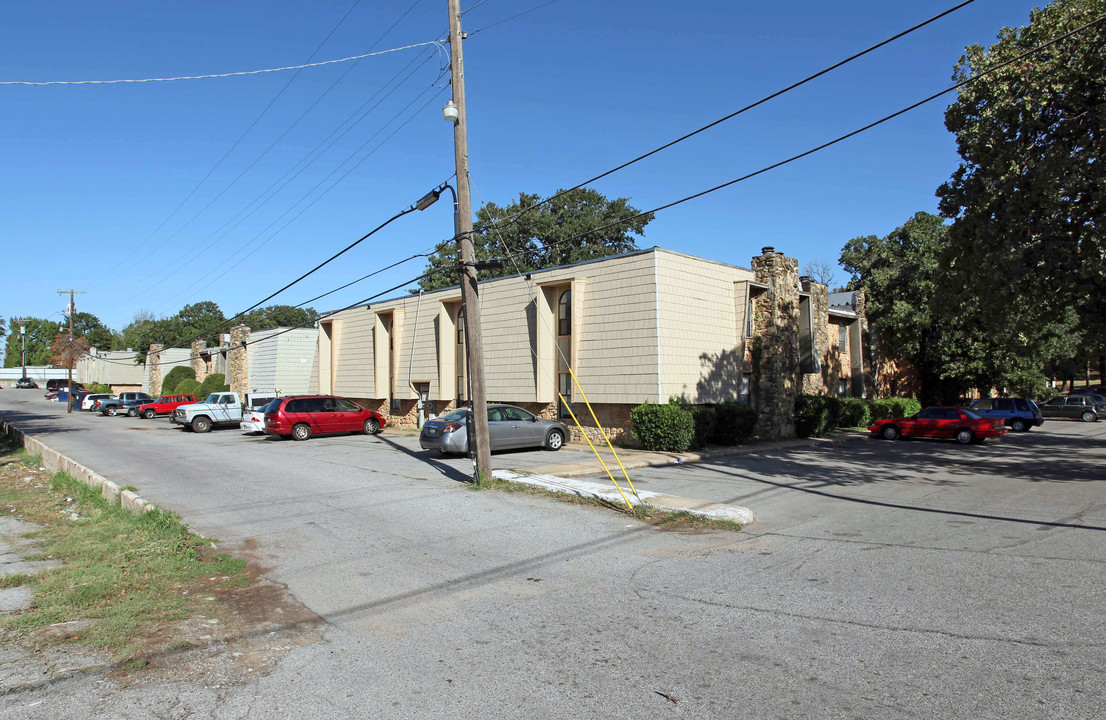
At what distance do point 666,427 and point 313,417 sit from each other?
1392cm

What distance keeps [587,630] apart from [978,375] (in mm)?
36972

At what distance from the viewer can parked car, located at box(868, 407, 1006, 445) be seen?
78.5ft

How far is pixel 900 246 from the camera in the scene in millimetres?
36062

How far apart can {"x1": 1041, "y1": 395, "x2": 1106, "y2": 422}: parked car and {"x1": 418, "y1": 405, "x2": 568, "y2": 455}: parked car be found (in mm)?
33100

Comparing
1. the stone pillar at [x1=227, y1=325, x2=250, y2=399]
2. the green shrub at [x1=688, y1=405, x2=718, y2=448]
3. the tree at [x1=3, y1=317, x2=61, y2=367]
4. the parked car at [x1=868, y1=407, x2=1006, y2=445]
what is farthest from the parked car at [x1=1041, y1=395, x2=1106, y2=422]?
the tree at [x1=3, y1=317, x2=61, y2=367]

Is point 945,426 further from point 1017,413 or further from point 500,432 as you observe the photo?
point 500,432

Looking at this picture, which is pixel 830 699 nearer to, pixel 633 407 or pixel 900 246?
pixel 633 407

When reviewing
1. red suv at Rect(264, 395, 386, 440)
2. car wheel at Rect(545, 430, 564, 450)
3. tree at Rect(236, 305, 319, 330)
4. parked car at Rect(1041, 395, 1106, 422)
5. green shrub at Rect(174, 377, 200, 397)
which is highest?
tree at Rect(236, 305, 319, 330)

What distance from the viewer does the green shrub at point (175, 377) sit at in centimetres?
5578

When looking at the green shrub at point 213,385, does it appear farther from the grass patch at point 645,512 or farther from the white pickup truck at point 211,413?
the grass patch at point 645,512

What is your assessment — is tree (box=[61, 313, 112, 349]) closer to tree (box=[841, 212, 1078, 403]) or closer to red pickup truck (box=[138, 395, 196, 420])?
red pickup truck (box=[138, 395, 196, 420])

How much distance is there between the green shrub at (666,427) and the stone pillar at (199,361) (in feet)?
145

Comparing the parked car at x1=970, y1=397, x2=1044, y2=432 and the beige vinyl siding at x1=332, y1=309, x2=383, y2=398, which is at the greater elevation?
the beige vinyl siding at x1=332, y1=309, x2=383, y2=398

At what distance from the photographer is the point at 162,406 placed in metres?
44.0
